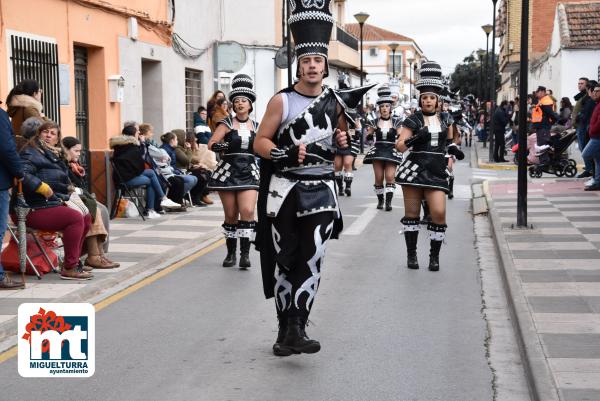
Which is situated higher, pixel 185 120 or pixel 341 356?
pixel 185 120

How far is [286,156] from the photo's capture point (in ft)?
20.7

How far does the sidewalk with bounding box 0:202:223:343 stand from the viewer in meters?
8.45

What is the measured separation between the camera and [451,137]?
414 inches

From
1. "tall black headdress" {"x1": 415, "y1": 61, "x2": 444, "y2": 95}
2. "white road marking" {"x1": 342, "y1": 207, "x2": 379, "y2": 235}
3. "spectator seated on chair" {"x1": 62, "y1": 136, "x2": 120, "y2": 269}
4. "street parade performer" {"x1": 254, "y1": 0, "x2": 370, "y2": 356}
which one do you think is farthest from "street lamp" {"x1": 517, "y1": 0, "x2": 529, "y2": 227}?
"street parade performer" {"x1": 254, "y1": 0, "x2": 370, "y2": 356}

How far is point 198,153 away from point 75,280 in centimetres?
870

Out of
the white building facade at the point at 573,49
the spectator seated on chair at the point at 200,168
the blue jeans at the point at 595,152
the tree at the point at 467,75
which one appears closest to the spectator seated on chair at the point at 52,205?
the spectator seated on chair at the point at 200,168

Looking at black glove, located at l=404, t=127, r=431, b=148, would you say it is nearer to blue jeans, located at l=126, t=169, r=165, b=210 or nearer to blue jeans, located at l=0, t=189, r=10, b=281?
blue jeans, located at l=0, t=189, r=10, b=281

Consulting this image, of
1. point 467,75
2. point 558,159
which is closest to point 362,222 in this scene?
point 558,159

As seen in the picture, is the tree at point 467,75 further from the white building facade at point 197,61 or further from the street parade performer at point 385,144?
the street parade performer at point 385,144

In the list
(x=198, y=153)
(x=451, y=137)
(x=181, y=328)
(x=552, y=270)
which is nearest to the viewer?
(x=181, y=328)

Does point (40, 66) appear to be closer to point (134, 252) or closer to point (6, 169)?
point (134, 252)

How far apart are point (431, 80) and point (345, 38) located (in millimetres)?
36570

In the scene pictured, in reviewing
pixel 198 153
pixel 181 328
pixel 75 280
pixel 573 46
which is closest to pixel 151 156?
pixel 198 153

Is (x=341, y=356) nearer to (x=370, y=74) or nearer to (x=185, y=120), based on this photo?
(x=185, y=120)
